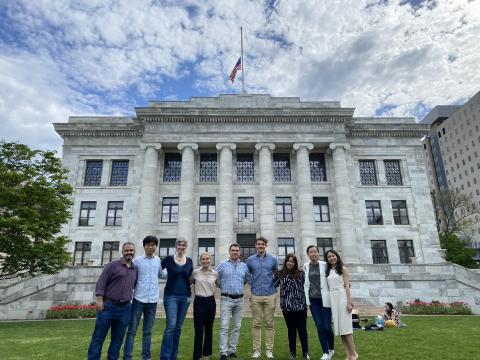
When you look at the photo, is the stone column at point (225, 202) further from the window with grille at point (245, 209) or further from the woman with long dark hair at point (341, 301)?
the woman with long dark hair at point (341, 301)

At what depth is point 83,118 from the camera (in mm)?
34875

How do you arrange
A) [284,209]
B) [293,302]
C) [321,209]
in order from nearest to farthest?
[293,302], [284,209], [321,209]

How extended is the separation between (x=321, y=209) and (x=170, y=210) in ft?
46.6

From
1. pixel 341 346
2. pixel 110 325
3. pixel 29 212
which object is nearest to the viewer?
pixel 110 325

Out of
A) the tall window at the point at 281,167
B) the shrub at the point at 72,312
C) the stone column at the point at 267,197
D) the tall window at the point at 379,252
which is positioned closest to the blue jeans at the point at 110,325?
the shrub at the point at 72,312

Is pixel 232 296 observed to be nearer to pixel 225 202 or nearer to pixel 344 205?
pixel 225 202

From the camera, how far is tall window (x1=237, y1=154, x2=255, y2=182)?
33031 mm

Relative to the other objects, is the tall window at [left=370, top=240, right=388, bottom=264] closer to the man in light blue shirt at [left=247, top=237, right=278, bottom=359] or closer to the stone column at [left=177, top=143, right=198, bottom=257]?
the stone column at [left=177, top=143, right=198, bottom=257]

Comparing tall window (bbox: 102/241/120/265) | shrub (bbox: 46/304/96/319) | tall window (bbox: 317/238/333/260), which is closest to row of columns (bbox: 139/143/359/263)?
tall window (bbox: 317/238/333/260)

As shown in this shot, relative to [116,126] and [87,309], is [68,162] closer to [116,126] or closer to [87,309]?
[116,126]

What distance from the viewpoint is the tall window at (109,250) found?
1191 inches

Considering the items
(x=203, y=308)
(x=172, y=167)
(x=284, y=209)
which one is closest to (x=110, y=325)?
(x=203, y=308)

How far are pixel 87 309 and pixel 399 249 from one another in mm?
26111

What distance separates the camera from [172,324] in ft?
23.4
